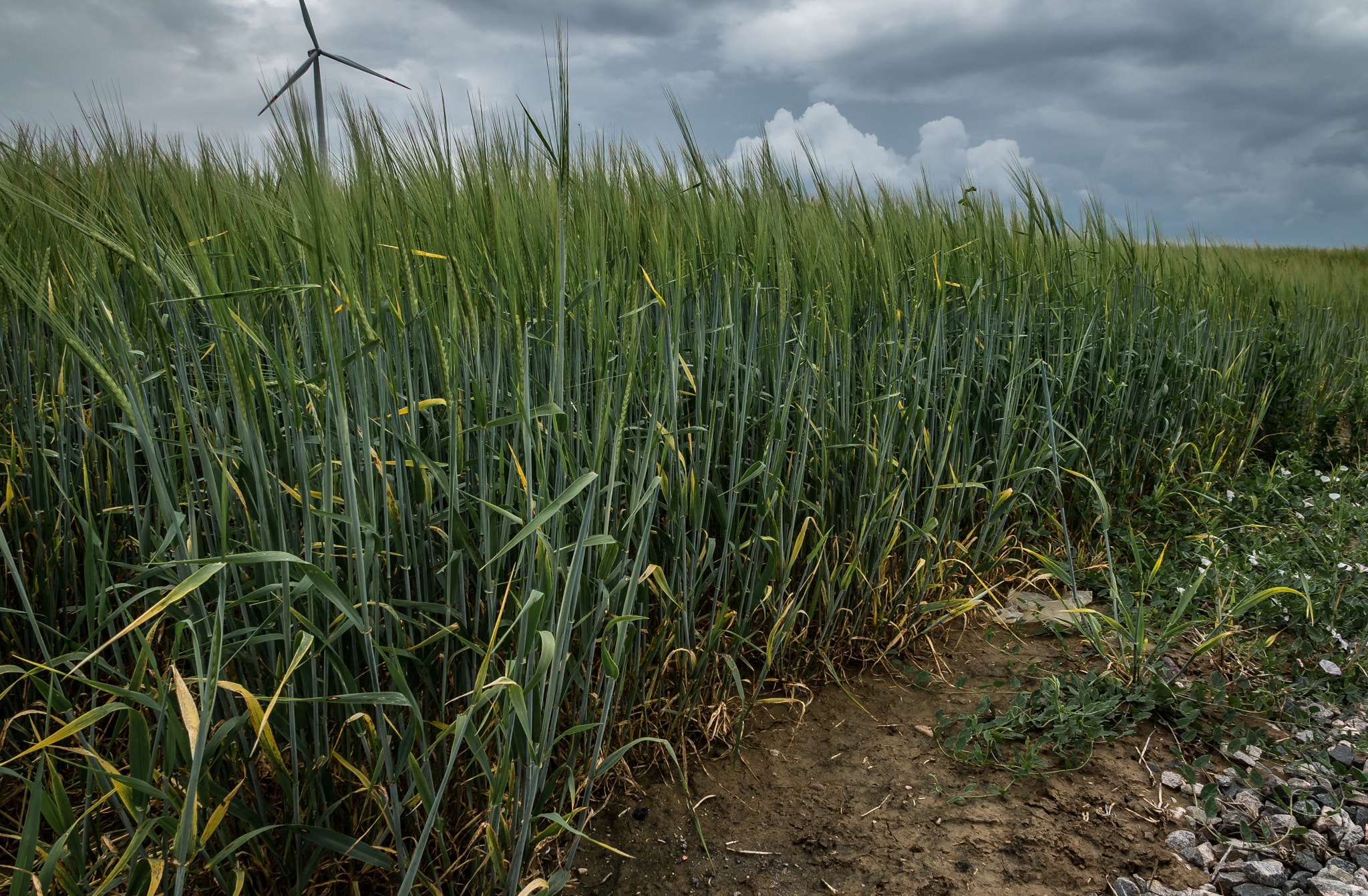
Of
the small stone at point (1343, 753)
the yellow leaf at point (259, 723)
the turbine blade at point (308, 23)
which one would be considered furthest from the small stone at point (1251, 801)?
the turbine blade at point (308, 23)

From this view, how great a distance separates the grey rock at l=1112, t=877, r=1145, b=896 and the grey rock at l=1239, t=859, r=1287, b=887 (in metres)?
0.22

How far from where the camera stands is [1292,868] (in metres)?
1.52

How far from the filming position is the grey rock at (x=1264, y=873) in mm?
1477

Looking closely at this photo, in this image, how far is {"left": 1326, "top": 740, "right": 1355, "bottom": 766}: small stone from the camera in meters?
1.78

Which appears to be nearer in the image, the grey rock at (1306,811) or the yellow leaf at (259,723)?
the yellow leaf at (259,723)

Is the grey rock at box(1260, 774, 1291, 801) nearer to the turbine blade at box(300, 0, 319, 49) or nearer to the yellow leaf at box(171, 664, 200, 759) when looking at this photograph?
the yellow leaf at box(171, 664, 200, 759)

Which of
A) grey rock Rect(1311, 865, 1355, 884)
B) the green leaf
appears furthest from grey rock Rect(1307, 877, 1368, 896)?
the green leaf

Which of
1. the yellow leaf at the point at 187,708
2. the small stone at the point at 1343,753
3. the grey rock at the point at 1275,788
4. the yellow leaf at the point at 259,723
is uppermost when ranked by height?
the yellow leaf at the point at 187,708

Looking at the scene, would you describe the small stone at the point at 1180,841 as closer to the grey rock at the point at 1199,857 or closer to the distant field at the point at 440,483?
the grey rock at the point at 1199,857

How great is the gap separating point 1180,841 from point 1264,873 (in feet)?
0.43

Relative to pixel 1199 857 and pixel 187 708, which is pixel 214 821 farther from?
pixel 1199 857

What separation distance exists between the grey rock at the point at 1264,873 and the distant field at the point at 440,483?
80 cm

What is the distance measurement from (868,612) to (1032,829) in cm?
65

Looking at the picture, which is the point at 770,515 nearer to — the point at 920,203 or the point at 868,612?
the point at 868,612
